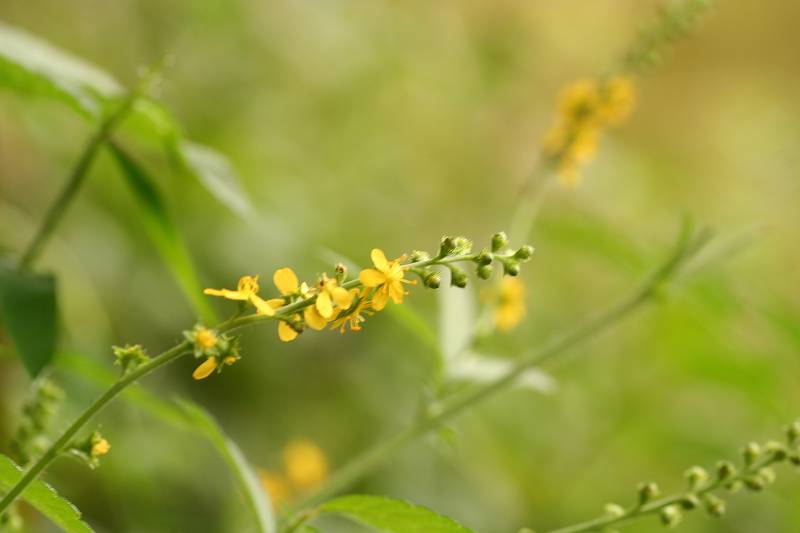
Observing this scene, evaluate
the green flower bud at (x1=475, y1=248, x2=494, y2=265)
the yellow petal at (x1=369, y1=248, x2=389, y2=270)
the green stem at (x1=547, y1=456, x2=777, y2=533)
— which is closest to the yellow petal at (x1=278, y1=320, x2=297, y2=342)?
the yellow petal at (x1=369, y1=248, x2=389, y2=270)

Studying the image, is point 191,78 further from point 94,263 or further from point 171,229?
point 171,229

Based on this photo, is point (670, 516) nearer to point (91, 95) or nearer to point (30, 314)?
point (30, 314)

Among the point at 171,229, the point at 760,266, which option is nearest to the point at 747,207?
the point at 760,266

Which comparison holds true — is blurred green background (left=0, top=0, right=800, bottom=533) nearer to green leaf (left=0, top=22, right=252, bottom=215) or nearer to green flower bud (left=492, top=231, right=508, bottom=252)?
green leaf (left=0, top=22, right=252, bottom=215)

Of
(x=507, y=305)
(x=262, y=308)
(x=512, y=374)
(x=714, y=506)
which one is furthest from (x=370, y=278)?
(x=507, y=305)

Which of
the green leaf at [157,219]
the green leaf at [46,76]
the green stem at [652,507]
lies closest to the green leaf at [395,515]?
the green stem at [652,507]

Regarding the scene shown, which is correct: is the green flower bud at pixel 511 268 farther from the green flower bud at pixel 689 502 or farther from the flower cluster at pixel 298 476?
the flower cluster at pixel 298 476
